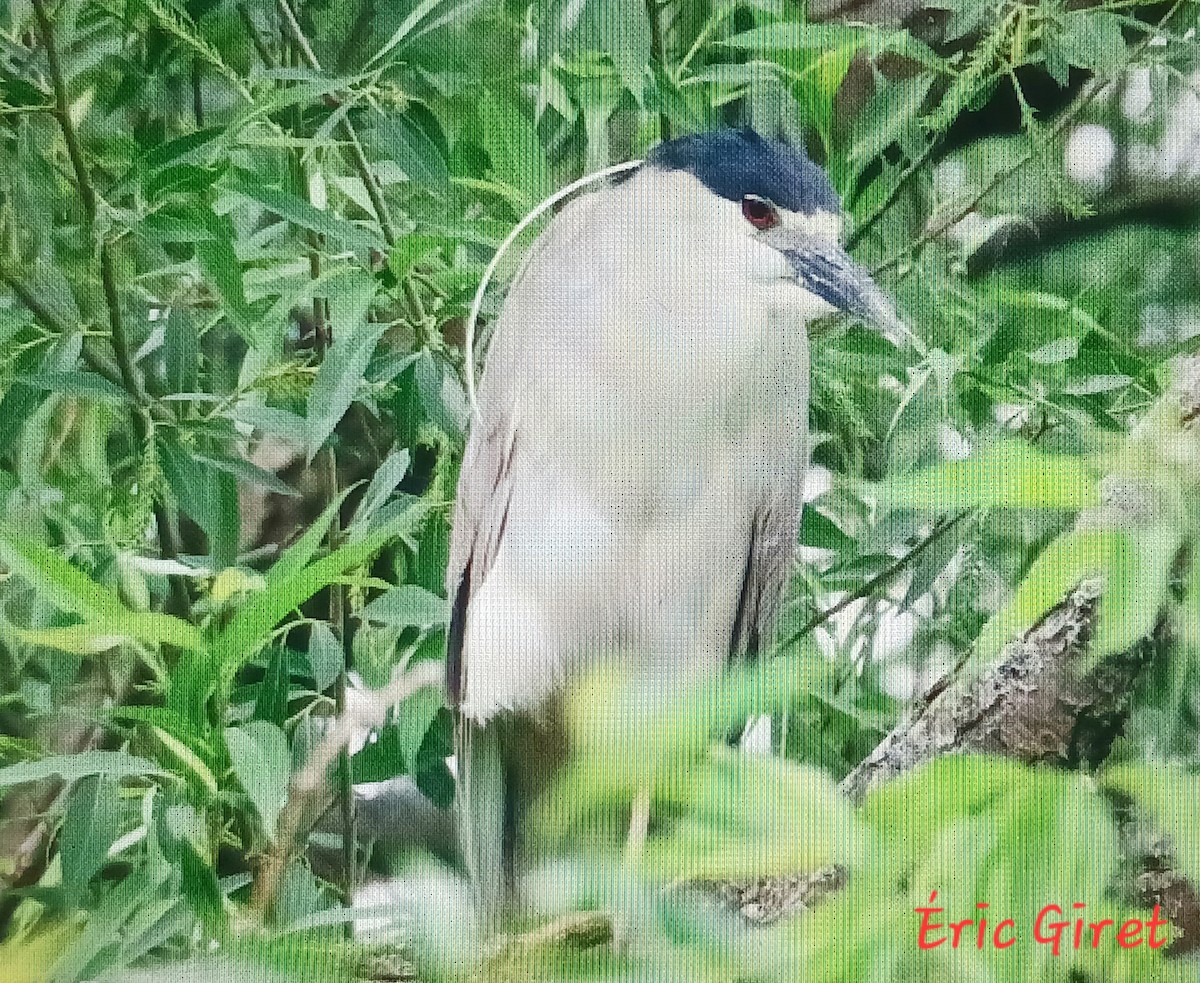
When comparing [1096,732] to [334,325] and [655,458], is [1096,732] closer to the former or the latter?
[655,458]

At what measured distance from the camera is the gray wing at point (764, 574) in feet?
1.69

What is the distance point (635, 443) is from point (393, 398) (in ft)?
0.37

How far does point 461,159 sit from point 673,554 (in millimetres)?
208

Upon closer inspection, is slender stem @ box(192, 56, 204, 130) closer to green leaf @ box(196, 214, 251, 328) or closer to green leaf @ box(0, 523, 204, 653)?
green leaf @ box(196, 214, 251, 328)

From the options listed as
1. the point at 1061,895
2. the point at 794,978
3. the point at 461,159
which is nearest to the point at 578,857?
the point at 794,978

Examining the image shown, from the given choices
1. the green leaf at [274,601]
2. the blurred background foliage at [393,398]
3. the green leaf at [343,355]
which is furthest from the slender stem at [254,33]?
the green leaf at [274,601]

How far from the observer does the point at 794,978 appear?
0.47 metres

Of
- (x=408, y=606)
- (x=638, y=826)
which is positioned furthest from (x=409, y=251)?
(x=638, y=826)

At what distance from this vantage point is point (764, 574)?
1.73 ft

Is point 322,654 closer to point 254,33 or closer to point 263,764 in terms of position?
point 263,764

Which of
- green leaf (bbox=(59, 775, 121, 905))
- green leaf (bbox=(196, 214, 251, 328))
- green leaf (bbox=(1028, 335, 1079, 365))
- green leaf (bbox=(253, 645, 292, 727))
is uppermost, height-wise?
green leaf (bbox=(196, 214, 251, 328))

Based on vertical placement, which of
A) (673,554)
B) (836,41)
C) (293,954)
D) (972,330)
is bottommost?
(293,954)

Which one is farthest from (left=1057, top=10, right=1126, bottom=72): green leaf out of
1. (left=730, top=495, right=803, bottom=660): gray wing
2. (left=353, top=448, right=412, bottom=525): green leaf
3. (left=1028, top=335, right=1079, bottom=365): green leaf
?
(left=353, top=448, right=412, bottom=525): green leaf

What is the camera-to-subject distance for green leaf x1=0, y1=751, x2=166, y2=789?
0.50 meters
